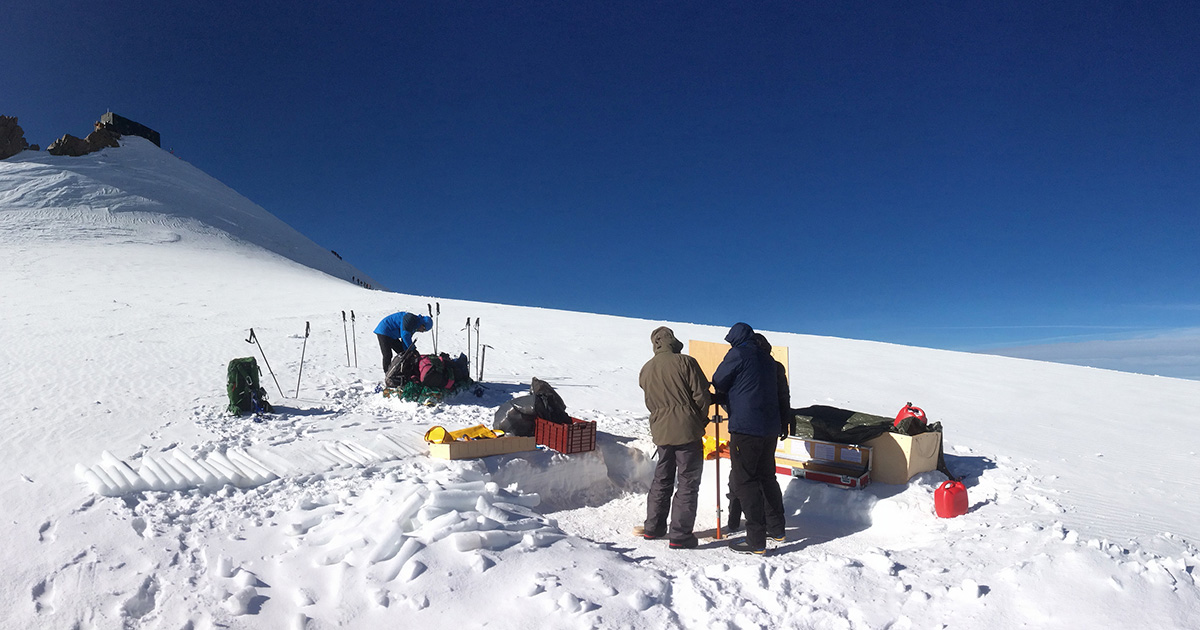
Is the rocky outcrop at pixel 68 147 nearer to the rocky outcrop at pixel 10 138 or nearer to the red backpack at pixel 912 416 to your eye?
the rocky outcrop at pixel 10 138

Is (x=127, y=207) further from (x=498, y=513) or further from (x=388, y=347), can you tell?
(x=498, y=513)

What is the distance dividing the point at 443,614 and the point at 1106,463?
6905mm

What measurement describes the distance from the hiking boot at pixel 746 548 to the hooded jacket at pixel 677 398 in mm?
859

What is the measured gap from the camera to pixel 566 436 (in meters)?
6.48

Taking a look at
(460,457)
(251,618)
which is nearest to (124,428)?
(460,457)

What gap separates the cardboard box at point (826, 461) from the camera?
19.5ft

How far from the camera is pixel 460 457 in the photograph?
19.4ft

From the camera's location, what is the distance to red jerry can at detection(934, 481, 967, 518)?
16.9 feet

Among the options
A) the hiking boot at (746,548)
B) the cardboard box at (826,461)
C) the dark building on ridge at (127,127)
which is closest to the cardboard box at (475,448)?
the hiking boot at (746,548)

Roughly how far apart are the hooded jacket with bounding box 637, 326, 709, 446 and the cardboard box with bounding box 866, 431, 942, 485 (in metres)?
1.96

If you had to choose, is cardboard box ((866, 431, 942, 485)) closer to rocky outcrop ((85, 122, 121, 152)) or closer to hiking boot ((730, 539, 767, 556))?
hiking boot ((730, 539, 767, 556))

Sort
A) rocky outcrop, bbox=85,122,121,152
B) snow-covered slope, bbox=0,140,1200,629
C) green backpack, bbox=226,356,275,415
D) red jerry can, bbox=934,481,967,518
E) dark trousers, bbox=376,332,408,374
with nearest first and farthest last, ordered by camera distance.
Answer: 1. snow-covered slope, bbox=0,140,1200,629
2. red jerry can, bbox=934,481,967,518
3. green backpack, bbox=226,356,275,415
4. dark trousers, bbox=376,332,408,374
5. rocky outcrop, bbox=85,122,121,152

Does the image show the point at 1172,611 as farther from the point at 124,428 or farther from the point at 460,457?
the point at 124,428

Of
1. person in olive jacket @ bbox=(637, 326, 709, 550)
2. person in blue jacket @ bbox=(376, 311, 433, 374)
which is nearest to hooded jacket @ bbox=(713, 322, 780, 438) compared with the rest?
person in olive jacket @ bbox=(637, 326, 709, 550)
